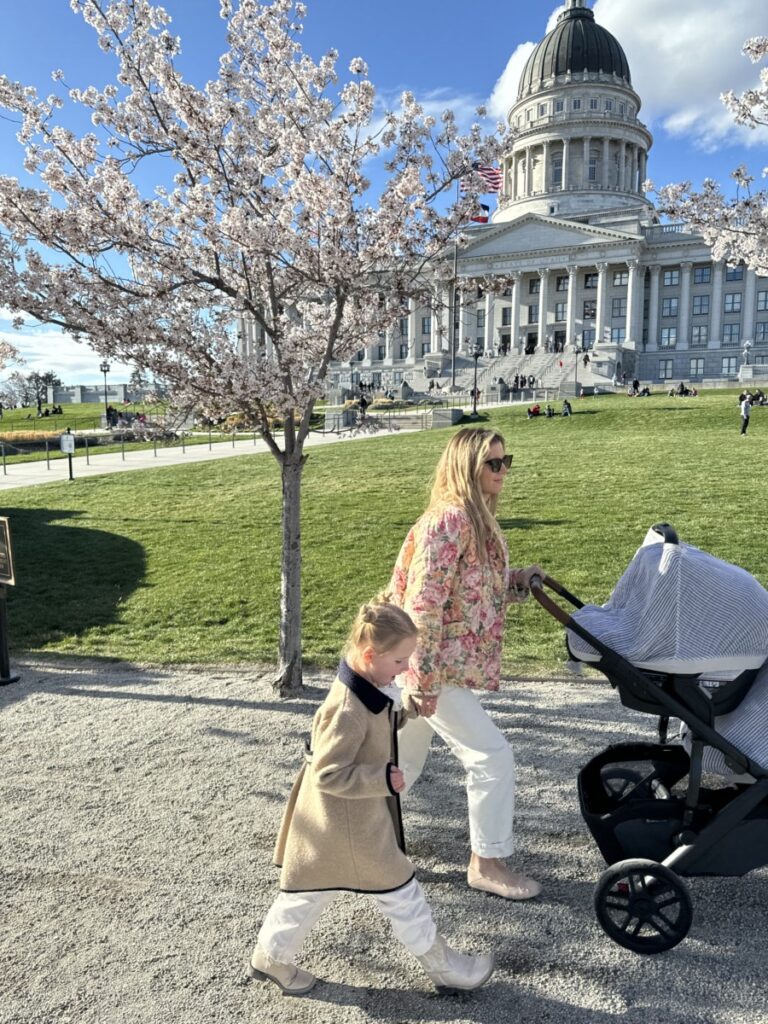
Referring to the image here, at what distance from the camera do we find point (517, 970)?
3.20m

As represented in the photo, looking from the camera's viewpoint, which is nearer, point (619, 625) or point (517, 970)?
point (517, 970)

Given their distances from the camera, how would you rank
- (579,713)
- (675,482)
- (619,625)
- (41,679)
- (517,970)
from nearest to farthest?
(517,970), (619,625), (579,713), (41,679), (675,482)

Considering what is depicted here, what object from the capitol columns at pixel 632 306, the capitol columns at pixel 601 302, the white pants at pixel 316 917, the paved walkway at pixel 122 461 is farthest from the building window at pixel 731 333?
the white pants at pixel 316 917

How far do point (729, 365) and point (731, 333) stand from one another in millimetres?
4433

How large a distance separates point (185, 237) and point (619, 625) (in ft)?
14.2

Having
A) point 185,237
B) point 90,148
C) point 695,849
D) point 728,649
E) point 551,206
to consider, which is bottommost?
point 695,849

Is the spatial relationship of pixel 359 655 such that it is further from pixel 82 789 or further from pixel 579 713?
pixel 579 713

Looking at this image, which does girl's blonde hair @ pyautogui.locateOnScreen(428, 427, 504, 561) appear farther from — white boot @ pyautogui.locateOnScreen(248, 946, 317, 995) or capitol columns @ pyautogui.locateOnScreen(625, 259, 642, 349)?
capitol columns @ pyautogui.locateOnScreen(625, 259, 642, 349)

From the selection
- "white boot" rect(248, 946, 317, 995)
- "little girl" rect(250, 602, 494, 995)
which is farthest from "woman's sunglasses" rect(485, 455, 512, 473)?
"white boot" rect(248, 946, 317, 995)

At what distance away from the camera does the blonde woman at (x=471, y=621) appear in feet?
11.6

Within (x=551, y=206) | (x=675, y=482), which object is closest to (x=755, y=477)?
(x=675, y=482)

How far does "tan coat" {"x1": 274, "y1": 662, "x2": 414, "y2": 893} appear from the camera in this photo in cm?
291

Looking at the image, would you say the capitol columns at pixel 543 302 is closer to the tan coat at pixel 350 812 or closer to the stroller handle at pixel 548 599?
the stroller handle at pixel 548 599

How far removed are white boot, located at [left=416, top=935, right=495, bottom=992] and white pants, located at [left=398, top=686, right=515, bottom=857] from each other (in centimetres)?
64
